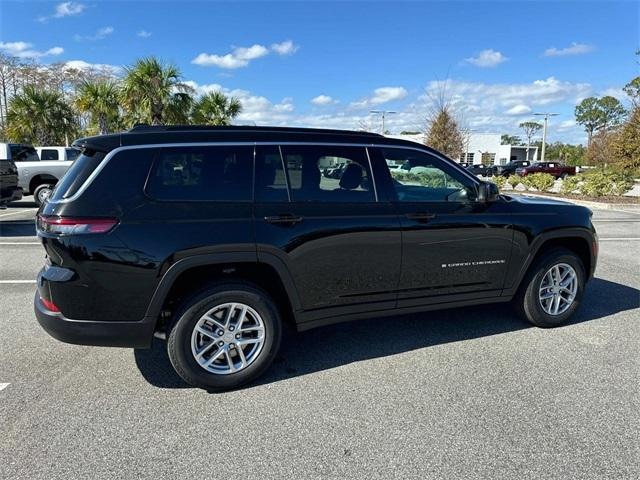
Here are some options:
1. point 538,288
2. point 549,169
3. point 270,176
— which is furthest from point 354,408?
point 549,169

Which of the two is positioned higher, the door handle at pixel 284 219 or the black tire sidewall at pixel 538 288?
the door handle at pixel 284 219

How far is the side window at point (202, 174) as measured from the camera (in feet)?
10.2

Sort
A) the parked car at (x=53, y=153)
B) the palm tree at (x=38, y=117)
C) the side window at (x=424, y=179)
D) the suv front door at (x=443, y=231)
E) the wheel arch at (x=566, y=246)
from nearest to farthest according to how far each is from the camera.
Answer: the suv front door at (x=443, y=231), the side window at (x=424, y=179), the wheel arch at (x=566, y=246), the parked car at (x=53, y=153), the palm tree at (x=38, y=117)

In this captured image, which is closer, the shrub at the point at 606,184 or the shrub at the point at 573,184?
the shrub at the point at 606,184

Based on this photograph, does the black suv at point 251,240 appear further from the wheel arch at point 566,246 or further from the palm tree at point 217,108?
the palm tree at point 217,108

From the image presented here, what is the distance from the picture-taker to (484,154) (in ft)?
215

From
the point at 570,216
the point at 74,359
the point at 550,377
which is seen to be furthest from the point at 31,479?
the point at 570,216

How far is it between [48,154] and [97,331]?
15.3 metres

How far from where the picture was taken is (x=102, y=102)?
78.5 ft

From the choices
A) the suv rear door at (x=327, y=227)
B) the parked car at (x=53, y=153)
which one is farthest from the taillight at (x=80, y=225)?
the parked car at (x=53, y=153)

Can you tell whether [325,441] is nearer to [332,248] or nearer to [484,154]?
[332,248]

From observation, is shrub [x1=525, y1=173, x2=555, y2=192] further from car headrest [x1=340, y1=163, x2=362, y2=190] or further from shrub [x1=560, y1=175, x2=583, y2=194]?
car headrest [x1=340, y1=163, x2=362, y2=190]

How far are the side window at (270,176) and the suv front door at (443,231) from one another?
81 cm

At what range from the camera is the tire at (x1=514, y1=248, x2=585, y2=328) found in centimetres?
431
